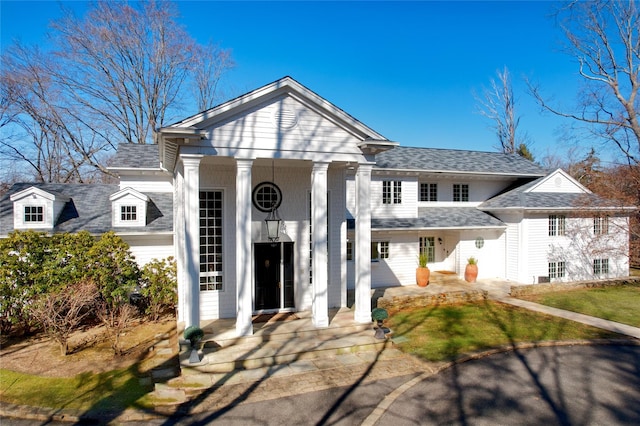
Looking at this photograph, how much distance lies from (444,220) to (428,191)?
2.10 metres

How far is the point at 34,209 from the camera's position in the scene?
1359 centimetres

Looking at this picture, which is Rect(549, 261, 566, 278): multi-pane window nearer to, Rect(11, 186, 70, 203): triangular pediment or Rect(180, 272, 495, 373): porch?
Rect(180, 272, 495, 373): porch

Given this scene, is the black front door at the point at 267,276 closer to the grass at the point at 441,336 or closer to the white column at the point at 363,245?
the white column at the point at 363,245

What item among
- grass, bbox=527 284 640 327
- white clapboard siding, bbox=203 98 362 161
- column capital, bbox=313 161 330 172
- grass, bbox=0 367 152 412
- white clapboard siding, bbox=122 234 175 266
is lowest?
grass, bbox=527 284 640 327

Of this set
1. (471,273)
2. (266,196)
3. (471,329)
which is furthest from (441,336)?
(471,273)

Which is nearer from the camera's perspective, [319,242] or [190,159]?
[190,159]

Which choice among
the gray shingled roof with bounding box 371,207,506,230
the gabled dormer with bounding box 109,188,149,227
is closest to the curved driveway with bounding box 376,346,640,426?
the gray shingled roof with bounding box 371,207,506,230

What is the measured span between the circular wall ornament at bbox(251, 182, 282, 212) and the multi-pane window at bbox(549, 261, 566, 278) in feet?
47.9

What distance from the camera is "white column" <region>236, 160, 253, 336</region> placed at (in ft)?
31.0

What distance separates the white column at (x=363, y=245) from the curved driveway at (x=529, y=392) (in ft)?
9.45

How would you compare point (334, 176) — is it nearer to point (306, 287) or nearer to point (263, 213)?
point (263, 213)

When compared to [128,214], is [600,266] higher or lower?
lower

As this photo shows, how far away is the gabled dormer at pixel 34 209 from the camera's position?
43.5 feet

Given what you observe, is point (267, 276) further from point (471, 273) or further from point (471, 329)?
point (471, 273)
